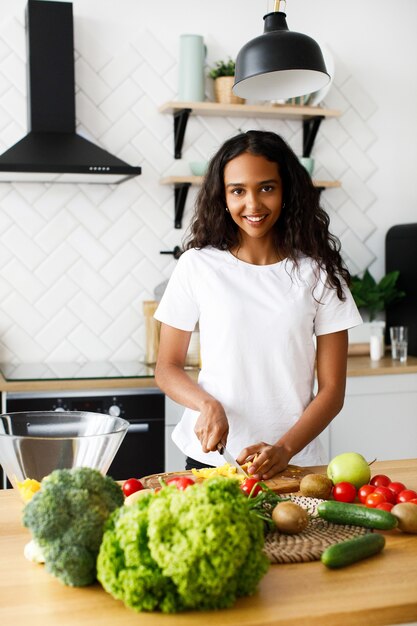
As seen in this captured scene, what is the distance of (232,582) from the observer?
1215mm

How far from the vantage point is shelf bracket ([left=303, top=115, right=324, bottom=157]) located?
402 centimetres

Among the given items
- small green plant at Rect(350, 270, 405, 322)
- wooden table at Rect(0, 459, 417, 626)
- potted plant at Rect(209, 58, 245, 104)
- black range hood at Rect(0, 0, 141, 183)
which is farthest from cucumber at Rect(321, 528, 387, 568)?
potted plant at Rect(209, 58, 245, 104)

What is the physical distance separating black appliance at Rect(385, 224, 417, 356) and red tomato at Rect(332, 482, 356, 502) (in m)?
2.36

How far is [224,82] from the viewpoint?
384cm

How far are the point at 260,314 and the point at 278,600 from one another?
1.01m

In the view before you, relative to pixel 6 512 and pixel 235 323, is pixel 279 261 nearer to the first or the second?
pixel 235 323

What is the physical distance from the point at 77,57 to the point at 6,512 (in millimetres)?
2575

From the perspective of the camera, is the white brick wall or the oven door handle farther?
the white brick wall

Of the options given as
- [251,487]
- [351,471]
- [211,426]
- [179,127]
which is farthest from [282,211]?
[179,127]

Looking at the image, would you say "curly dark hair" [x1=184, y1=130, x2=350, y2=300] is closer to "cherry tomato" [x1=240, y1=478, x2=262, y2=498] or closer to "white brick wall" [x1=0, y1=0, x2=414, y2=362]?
"cherry tomato" [x1=240, y1=478, x2=262, y2=498]

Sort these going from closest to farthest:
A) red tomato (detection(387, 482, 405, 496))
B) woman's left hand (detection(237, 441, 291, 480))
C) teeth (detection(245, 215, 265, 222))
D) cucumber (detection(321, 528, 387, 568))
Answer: cucumber (detection(321, 528, 387, 568)) < red tomato (detection(387, 482, 405, 496)) < woman's left hand (detection(237, 441, 291, 480)) < teeth (detection(245, 215, 265, 222))

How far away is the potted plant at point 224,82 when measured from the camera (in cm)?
384

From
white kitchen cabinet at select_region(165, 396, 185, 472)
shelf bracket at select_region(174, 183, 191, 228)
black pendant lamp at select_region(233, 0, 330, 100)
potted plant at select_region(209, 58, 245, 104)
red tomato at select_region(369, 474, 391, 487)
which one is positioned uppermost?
potted plant at select_region(209, 58, 245, 104)

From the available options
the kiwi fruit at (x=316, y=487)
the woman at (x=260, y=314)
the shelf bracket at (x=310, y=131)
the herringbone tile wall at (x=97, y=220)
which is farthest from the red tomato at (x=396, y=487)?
the shelf bracket at (x=310, y=131)
